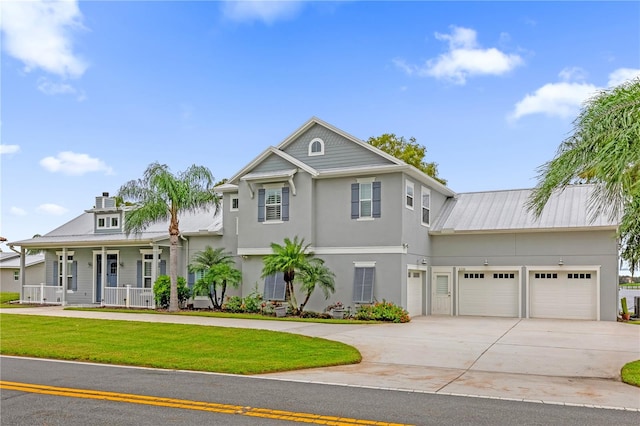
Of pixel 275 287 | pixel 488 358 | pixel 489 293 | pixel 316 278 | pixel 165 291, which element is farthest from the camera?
pixel 165 291

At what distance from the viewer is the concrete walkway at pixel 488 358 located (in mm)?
9992

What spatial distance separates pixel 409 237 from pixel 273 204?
6.22m

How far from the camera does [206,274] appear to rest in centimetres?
2572

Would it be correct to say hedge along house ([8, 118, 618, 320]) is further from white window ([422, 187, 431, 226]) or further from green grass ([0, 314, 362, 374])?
green grass ([0, 314, 362, 374])

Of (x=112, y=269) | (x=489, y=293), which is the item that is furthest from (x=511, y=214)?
(x=112, y=269)

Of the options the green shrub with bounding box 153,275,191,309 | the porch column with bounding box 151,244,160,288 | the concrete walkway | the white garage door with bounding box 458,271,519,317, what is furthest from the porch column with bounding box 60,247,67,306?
the white garage door with bounding box 458,271,519,317

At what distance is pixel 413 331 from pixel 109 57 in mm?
13815

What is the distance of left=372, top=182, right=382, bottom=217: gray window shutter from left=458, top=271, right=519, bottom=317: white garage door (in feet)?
18.6

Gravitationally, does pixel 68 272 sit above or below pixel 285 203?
below

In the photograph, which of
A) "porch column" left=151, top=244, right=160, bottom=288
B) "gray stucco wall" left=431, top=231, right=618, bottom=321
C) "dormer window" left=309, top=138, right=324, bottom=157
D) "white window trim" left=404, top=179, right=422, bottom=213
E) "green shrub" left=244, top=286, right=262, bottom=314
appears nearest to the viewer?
"gray stucco wall" left=431, top=231, right=618, bottom=321

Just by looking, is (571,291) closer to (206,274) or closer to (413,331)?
(413,331)

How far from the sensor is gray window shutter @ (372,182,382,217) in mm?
23500

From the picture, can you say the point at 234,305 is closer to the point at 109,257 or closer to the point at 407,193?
the point at 407,193

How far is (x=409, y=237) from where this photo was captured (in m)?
23.7
